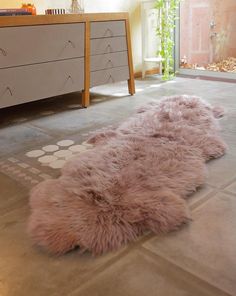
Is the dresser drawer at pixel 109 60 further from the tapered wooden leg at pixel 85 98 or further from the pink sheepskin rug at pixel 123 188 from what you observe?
the pink sheepskin rug at pixel 123 188

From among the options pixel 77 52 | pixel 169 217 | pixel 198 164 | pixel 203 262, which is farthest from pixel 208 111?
pixel 203 262

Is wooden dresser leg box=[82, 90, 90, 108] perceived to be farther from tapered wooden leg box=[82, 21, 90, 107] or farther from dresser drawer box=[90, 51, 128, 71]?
dresser drawer box=[90, 51, 128, 71]

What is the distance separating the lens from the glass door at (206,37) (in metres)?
4.25

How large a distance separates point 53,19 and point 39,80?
1.45ft

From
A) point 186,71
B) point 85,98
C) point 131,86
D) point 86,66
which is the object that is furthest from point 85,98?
point 186,71

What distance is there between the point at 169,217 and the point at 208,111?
139 centimetres

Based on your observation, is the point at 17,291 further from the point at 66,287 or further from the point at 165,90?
the point at 165,90

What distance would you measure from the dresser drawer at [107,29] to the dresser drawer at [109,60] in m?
0.16

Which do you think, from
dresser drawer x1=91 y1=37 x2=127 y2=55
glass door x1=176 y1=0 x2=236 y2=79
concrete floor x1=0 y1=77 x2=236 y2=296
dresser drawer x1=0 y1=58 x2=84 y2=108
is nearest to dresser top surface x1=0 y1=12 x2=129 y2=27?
dresser drawer x1=91 y1=37 x2=127 y2=55

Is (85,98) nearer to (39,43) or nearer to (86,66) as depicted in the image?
(86,66)

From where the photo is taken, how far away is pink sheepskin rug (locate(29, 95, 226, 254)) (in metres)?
1.20

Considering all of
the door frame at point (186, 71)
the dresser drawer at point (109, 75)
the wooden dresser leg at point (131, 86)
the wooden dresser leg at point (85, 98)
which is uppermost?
the door frame at point (186, 71)

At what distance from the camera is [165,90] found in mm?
3354

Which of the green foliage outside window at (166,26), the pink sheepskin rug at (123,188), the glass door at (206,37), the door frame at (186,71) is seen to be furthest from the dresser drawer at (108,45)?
the glass door at (206,37)
